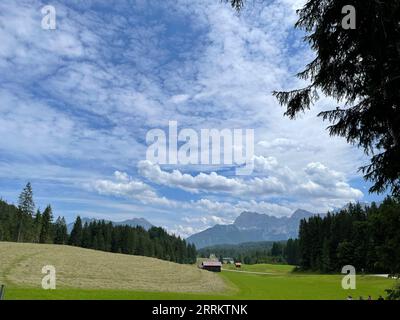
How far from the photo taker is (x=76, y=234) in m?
144

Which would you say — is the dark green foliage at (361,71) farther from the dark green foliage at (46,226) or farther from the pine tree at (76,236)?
the pine tree at (76,236)

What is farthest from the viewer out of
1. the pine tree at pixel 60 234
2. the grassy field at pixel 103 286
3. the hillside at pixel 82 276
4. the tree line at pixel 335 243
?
the pine tree at pixel 60 234

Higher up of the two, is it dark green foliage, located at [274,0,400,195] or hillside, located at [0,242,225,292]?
dark green foliage, located at [274,0,400,195]

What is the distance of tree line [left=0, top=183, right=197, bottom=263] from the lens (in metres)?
126

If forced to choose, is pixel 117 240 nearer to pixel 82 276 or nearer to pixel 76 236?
pixel 76 236

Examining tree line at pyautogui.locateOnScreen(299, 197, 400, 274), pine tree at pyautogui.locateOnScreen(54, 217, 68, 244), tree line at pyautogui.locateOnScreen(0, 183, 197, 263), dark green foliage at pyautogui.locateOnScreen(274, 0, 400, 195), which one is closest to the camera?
dark green foliage at pyautogui.locateOnScreen(274, 0, 400, 195)

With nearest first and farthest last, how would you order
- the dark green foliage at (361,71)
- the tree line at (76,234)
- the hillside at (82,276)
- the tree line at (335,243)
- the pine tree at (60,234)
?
1. the dark green foliage at (361,71)
2. the hillside at (82,276)
3. the tree line at (335,243)
4. the tree line at (76,234)
5. the pine tree at (60,234)

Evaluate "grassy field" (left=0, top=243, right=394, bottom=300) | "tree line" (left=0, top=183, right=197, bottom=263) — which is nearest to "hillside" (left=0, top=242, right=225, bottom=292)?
"grassy field" (left=0, top=243, right=394, bottom=300)

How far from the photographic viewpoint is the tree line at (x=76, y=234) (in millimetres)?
125875

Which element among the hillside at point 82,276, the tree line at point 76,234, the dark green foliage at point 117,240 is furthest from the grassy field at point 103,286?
the dark green foliage at point 117,240

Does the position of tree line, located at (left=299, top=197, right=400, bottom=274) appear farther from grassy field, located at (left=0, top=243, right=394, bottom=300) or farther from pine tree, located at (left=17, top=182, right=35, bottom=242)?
pine tree, located at (left=17, top=182, right=35, bottom=242)

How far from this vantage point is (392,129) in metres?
7.61

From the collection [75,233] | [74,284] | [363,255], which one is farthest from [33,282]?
[75,233]
